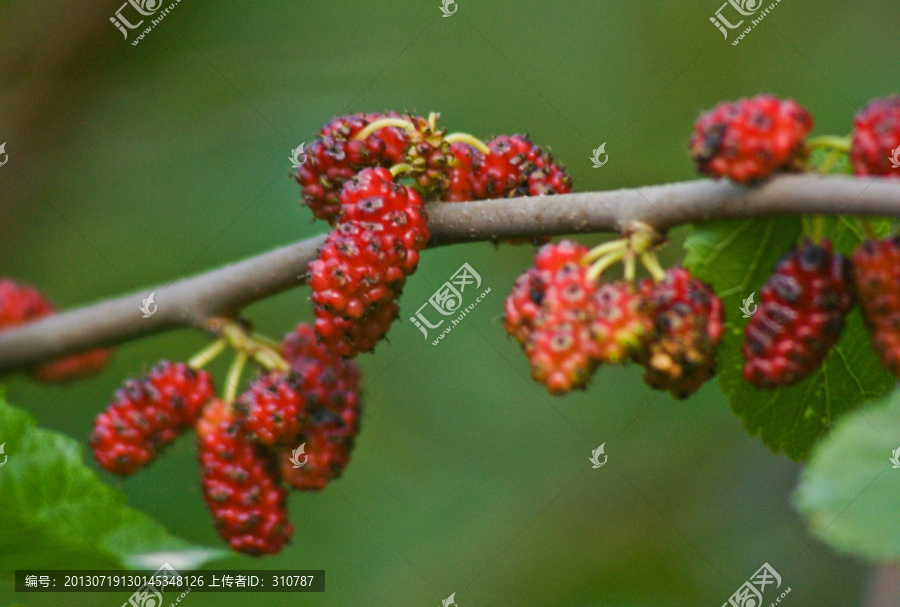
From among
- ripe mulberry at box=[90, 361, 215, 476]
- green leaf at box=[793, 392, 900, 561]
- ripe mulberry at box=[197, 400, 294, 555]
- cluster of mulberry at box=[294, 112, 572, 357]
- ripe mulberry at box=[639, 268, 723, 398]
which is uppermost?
cluster of mulberry at box=[294, 112, 572, 357]

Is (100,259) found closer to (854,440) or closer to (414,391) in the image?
(414,391)

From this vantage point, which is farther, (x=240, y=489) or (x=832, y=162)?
(x=240, y=489)

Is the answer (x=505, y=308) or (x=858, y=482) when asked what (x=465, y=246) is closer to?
(x=505, y=308)

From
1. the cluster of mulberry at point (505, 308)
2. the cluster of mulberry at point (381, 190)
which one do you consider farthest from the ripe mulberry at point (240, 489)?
the cluster of mulberry at point (381, 190)

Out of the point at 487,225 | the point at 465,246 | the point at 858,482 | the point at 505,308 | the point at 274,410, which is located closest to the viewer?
the point at 858,482

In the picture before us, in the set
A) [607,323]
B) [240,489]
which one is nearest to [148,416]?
[240,489]

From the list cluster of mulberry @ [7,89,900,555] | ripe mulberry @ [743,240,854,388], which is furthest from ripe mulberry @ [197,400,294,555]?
ripe mulberry @ [743,240,854,388]

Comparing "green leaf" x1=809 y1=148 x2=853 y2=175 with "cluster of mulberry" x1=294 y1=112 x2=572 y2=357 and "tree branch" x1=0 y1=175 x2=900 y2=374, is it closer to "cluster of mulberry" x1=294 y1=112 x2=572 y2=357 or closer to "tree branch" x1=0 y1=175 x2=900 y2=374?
"tree branch" x1=0 y1=175 x2=900 y2=374
